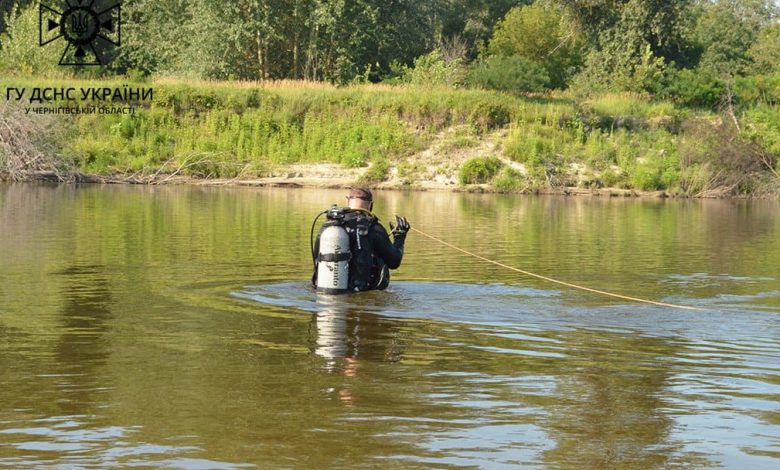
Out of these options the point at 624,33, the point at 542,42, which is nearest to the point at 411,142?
the point at 624,33

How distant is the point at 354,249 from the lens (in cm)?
1518

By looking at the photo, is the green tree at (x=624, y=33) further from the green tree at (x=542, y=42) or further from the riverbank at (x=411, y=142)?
the riverbank at (x=411, y=142)

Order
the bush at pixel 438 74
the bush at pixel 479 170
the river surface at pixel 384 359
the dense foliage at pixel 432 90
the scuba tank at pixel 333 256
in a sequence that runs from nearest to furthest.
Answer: the river surface at pixel 384 359 → the scuba tank at pixel 333 256 → the bush at pixel 479 170 → the dense foliage at pixel 432 90 → the bush at pixel 438 74

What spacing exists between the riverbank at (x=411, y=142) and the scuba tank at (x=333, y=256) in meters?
32.0

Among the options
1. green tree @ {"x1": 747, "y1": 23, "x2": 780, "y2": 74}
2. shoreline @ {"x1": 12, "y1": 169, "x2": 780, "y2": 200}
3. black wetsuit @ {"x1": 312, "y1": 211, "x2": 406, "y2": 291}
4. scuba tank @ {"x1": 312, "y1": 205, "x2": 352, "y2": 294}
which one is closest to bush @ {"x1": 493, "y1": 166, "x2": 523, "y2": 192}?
shoreline @ {"x1": 12, "y1": 169, "x2": 780, "y2": 200}

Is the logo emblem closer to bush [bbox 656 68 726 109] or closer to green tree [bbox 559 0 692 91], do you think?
green tree [bbox 559 0 692 91]

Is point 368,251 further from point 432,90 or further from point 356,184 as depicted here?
point 432,90

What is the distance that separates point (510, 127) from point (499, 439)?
4555 cm

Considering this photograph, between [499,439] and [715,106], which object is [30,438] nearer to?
[499,439]

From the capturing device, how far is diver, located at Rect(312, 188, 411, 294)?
48.5 feet

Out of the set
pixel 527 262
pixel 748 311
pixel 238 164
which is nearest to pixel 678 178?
pixel 238 164

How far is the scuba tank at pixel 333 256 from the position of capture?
1469 centimetres

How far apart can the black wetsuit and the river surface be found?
29 cm

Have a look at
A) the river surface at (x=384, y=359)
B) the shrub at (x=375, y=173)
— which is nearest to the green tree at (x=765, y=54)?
the shrub at (x=375, y=173)
